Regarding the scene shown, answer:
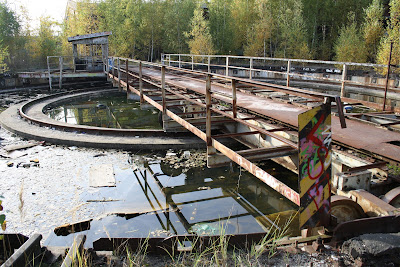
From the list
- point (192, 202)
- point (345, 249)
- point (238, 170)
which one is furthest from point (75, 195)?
point (345, 249)

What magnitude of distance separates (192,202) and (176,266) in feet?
9.75

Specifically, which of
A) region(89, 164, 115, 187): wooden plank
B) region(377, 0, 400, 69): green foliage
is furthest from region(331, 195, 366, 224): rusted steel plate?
region(377, 0, 400, 69): green foliage

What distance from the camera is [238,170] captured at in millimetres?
7570

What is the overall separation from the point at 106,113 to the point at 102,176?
879cm

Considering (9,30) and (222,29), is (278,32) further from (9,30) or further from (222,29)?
(9,30)

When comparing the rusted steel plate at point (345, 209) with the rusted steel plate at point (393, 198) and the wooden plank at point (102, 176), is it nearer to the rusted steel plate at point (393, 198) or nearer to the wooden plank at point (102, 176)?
the rusted steel plate at point (393, 198)

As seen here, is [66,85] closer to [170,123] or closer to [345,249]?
[170,123]

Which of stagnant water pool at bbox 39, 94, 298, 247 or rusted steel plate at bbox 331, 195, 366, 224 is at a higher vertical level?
rusted steel plate at bbox 331, 195, 366, 224

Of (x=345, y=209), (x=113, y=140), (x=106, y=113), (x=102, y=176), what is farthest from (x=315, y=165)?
(x=106, y=113)

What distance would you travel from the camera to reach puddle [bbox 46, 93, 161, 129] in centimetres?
1341

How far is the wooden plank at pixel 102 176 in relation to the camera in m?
6.86

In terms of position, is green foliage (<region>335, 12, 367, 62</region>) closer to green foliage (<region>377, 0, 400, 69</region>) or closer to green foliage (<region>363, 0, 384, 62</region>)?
green foliage (<region>363, 0, 384, 62</region>)

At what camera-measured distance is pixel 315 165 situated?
10.5 ft

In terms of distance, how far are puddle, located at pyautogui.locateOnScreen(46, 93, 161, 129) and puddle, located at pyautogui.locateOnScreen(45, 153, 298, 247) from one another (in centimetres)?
559
